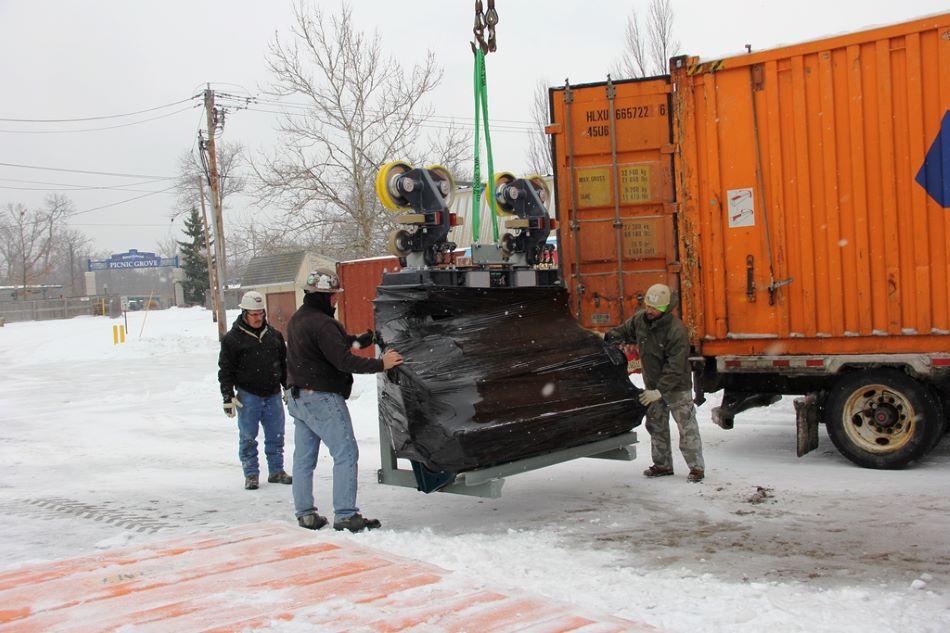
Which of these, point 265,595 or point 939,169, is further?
point 939,169

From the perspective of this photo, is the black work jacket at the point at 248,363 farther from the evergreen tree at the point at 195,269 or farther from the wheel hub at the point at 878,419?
the evergreen tree at the point at 195,269

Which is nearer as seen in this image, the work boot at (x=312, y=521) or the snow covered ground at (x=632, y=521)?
the snow covered ground at (x=632, y=521)

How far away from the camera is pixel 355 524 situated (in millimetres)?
5844

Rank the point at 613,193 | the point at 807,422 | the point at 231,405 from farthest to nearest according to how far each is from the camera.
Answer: the point at 613,193, the point at 231,405, the point at 807,422

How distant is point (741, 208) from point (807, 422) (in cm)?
194

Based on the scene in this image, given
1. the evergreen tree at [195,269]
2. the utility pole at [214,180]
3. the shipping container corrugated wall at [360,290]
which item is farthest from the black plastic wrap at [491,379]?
the evergreen tree at [195,269]

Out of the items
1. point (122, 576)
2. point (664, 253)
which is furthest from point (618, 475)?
point (122, 576)

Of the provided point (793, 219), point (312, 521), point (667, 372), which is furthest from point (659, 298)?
point (312, 521)

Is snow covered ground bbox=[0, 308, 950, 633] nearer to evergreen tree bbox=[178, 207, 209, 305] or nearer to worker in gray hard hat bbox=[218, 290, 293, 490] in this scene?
worker in gray hard hat bbox=[218, 290, 293, 490]

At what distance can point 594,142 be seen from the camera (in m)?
8.16

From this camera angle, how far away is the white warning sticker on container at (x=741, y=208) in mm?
7383

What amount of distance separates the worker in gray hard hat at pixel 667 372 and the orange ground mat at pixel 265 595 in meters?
3.00

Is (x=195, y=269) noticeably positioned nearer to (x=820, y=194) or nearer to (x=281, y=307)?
(x=281, y=307)

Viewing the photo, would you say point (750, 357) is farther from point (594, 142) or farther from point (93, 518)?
point (93, 518)
